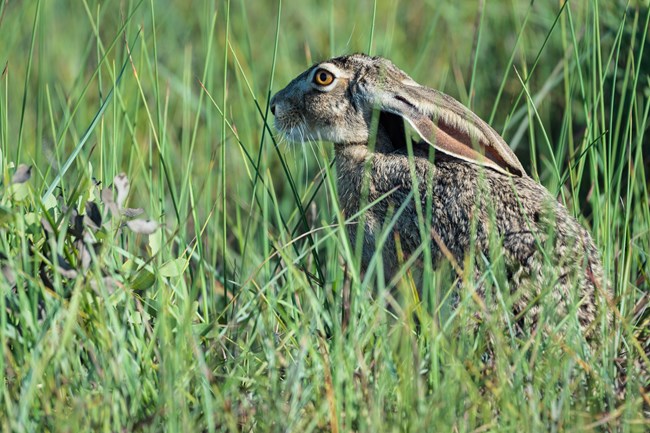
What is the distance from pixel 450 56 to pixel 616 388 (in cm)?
372

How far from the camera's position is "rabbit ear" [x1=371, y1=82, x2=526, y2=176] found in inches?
142

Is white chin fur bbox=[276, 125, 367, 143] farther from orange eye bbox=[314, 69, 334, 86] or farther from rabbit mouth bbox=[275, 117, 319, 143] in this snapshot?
orange eye bbox=[314, 69, 334, 86]

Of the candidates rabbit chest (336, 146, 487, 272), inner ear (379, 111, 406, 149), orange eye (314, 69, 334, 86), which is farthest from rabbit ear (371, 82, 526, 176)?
orange eye (314, 69, 334, 86)

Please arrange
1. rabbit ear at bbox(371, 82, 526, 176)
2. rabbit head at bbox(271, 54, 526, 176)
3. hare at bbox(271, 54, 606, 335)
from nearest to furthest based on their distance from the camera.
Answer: hare at bbox(271, 54, 606, 335)
rabbit ear at bbox(371, 82, 526, 176)
rabbit head at bbox(271, 54, 526, 176)

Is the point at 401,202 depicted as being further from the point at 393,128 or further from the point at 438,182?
the point at 393,128

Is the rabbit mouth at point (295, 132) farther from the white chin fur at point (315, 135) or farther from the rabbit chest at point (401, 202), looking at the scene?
the rabbit chest at point (401, 202)

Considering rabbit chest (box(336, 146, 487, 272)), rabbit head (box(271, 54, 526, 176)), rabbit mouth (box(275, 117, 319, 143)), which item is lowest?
rabbit chest (box(336, 146, 487, 272))

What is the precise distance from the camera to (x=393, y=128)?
4168 mm

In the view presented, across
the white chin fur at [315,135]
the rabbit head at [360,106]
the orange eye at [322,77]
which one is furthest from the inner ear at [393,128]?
the orange eye at [322,77]

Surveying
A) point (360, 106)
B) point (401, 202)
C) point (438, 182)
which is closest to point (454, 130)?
point (438, 182)

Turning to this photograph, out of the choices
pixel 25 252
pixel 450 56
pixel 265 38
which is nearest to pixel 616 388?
pixel 25 252

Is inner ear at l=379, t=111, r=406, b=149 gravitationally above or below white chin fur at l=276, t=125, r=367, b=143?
above

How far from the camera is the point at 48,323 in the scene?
2.62 m

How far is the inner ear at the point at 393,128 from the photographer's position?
13.6 feet
